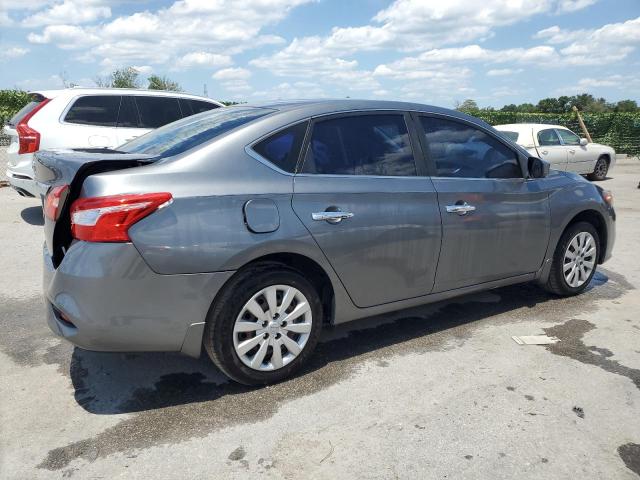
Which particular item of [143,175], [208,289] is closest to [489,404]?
[208,289]

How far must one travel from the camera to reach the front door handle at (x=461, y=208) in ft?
12.8

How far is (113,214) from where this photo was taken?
109 inches

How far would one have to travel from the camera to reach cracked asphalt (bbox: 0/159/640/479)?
2.60 m

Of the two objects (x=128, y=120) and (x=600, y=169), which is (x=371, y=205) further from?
(x=600, y=169)

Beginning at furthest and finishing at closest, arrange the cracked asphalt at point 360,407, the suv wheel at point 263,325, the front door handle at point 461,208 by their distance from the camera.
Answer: the front door handle at point 461,208 → the suv wheel at point 263,325 → the cracked asphalt at point 360,407

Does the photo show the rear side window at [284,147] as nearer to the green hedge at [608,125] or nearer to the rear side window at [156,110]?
the rear side window at [156,110]

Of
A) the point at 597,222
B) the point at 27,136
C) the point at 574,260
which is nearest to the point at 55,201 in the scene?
the point at 574,260

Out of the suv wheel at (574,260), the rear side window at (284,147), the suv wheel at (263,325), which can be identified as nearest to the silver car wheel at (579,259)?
the suv wheel at (574,260)

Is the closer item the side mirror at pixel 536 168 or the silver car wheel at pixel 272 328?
the silver car wheel at pixel 272 328

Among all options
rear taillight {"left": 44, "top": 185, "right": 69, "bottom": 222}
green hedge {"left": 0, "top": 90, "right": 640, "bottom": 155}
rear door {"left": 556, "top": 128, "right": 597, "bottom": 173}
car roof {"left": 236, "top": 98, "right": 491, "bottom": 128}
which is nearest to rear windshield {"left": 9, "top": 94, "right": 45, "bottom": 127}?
car roof {"left": 236, "top": 98, "right": 491, "bottom": 128}

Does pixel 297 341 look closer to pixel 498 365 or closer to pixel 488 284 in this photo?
pixel 498 365

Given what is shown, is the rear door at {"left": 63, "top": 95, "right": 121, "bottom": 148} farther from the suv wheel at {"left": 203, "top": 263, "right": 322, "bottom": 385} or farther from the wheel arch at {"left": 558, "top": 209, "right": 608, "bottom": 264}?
the wheel arch at {"left": 558, "top": 209, "right": 608, "bottom": 264}

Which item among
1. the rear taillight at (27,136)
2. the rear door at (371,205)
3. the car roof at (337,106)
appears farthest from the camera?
the rear taillight at (27,136)

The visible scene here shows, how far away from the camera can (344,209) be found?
339 centimetres
